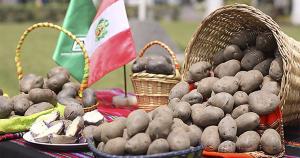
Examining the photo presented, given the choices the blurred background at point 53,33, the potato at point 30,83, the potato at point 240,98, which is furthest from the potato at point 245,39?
the blurred background at point 53,33

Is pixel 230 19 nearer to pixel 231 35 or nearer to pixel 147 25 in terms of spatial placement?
pixel 231 35

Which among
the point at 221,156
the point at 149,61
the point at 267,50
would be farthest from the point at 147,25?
the point at 221,156

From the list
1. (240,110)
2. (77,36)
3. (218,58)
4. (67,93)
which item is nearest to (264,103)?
(240,110)

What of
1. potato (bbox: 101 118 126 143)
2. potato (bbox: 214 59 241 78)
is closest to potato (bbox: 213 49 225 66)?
potato (bbox: 214 59 241 78)

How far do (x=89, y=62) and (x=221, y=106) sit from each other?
947 mm

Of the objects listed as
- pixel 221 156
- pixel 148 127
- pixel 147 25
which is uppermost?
pixel 147 25

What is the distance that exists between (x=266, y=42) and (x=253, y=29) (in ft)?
0.62

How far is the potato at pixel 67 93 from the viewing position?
2.46 metres

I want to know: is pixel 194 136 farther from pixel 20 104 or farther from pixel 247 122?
pixel 20 104

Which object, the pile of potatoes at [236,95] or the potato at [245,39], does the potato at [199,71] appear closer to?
the pile of potatoes at [236,95]

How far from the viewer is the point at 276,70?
202cm

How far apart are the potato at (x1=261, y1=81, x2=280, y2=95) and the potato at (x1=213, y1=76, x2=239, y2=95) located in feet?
0.37

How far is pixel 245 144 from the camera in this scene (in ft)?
5.97

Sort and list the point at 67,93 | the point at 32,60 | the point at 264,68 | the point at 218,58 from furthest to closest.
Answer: the point at 32,60 → the point at 67,93 → the point at 218,58 → the point at 264,68
